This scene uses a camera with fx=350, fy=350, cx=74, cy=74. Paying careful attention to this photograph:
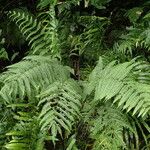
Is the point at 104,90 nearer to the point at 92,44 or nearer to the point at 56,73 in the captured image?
the point at 56,73

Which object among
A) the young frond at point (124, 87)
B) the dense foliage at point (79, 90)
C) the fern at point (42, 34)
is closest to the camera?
the young frond at point (124, 87)

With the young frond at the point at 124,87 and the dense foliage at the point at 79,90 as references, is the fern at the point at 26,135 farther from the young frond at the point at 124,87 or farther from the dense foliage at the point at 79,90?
the young frond at the point at 124,87

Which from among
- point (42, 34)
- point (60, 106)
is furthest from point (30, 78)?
point (42, 34)

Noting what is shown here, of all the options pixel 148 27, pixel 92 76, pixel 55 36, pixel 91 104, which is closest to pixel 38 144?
pixel 91 104

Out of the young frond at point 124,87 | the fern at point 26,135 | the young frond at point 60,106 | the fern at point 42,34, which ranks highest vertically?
the fern at point 42,34

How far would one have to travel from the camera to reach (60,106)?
3.01m

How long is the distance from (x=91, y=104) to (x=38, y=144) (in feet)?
1.97

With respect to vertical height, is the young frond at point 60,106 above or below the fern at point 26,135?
above

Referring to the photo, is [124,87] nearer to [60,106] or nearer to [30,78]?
[60,106]

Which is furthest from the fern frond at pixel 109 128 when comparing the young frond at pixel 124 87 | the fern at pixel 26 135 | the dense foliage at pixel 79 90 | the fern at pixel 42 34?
the fern at pixel 42 34

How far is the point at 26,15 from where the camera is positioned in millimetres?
4203

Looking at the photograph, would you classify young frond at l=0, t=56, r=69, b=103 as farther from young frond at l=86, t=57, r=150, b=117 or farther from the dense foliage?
young frond at l=86, t=57, r=150, b=117

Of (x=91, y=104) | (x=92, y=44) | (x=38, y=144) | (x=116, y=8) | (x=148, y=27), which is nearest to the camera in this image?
(x=38, y=144)

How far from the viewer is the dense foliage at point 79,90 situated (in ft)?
9.13
